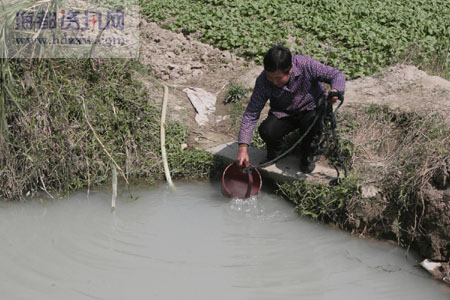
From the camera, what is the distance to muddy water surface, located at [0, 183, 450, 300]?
3.46m

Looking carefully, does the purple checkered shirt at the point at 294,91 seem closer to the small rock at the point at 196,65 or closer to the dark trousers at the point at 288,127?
the dark trousers at the point at 288,127

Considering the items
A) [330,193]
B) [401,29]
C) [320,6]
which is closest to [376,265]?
[330,193]

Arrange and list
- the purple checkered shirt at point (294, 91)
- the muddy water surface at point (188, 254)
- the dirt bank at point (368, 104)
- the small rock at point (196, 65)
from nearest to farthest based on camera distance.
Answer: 1. the muddy water surface at point (188, 254)
2. the dirt bank at point (368, 104)
3. the purple checkered shirt at point (294, 91)
4. the small rock at point (196, 65)

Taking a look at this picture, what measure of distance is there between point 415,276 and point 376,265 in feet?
0.91

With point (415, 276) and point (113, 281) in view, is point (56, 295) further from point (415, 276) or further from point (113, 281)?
point (415, 276)

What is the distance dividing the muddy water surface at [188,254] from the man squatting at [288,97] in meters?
0.62

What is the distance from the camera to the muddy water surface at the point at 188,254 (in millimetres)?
3457

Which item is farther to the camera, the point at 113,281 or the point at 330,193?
the point at 330,193

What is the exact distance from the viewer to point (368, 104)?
499 cm

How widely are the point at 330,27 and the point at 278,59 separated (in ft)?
11.4

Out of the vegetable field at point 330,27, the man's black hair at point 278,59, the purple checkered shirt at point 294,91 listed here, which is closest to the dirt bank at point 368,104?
the vegetable field at point 330,27

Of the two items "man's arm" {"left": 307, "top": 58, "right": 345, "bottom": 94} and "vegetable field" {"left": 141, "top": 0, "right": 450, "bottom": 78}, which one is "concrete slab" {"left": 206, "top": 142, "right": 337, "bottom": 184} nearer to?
"man's arm" {"left": 307, "top": 58, "right": 345, "bottom": 94}

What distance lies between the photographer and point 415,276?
143 inches

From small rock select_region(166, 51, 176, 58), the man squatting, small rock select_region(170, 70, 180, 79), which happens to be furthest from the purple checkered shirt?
small rock select_region(166, 51, 176, 58)
